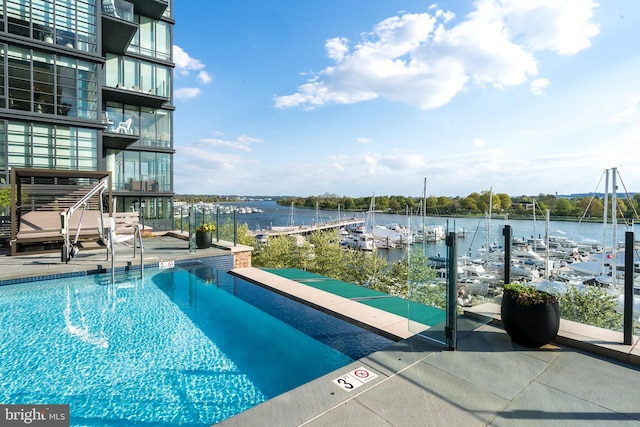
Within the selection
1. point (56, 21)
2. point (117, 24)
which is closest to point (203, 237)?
point (56, 21)

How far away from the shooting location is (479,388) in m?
2.38

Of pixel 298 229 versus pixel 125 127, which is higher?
pixel 125 127

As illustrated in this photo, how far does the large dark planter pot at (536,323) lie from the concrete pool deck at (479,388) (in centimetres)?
10

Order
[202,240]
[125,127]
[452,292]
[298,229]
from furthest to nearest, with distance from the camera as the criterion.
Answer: [298,229], [125,127], [202,240], [452,292]

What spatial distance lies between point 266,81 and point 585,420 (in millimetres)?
18786

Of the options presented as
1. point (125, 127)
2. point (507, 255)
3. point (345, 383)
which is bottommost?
point (345, 383)

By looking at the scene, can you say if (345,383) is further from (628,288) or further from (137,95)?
(137,95)

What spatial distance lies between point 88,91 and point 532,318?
572 inches

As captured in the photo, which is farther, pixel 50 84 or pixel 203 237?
pixel 50 84

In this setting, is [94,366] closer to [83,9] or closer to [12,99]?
[12,99]

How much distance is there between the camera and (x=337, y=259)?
57.7ft

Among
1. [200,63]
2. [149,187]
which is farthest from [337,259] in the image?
[200,63]

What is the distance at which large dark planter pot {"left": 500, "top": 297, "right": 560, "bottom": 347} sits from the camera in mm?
2945

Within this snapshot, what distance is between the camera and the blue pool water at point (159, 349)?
278 cm
